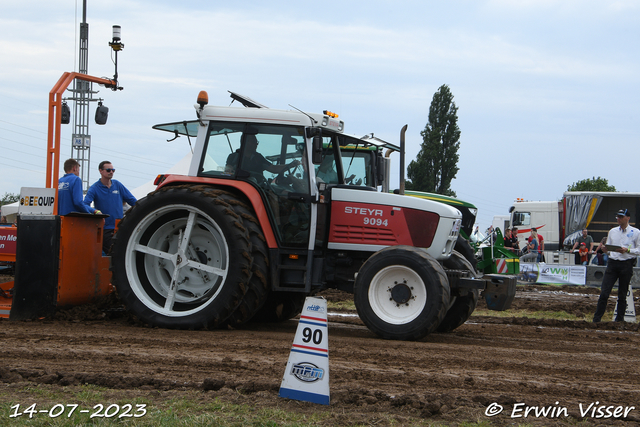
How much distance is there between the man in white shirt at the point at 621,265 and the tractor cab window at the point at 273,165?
540 cm

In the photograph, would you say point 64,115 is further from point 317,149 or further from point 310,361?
point 310,361

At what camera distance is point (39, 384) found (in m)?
4.43

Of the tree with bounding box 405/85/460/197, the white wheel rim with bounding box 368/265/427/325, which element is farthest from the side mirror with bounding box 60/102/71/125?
the tree with bounding box 405/85/460/197

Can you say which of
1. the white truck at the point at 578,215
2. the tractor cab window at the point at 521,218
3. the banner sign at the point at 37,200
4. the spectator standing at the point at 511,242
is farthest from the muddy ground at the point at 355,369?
the tractor cab window at the point at 521,218

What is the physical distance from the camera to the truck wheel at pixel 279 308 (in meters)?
8.16

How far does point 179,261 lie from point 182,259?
4 cm

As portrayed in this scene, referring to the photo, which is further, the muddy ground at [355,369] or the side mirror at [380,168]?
the side mirror at [380,168]

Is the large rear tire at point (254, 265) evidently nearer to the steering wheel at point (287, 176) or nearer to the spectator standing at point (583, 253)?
the steering wheel at point (287, 176)

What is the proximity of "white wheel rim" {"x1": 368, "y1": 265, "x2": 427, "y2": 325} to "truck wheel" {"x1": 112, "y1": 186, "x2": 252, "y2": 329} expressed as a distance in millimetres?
1371

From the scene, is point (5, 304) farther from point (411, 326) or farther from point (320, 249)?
point (411, 326)

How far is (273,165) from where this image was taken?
7.21 metres

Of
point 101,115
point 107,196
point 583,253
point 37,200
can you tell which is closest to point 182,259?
point 37,200

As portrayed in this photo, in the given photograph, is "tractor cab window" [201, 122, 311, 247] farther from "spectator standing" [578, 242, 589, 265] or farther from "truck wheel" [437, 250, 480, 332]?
"spectator standing" [578, 242, 589, 265]

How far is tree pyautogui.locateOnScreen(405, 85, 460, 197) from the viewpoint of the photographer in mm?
49500
